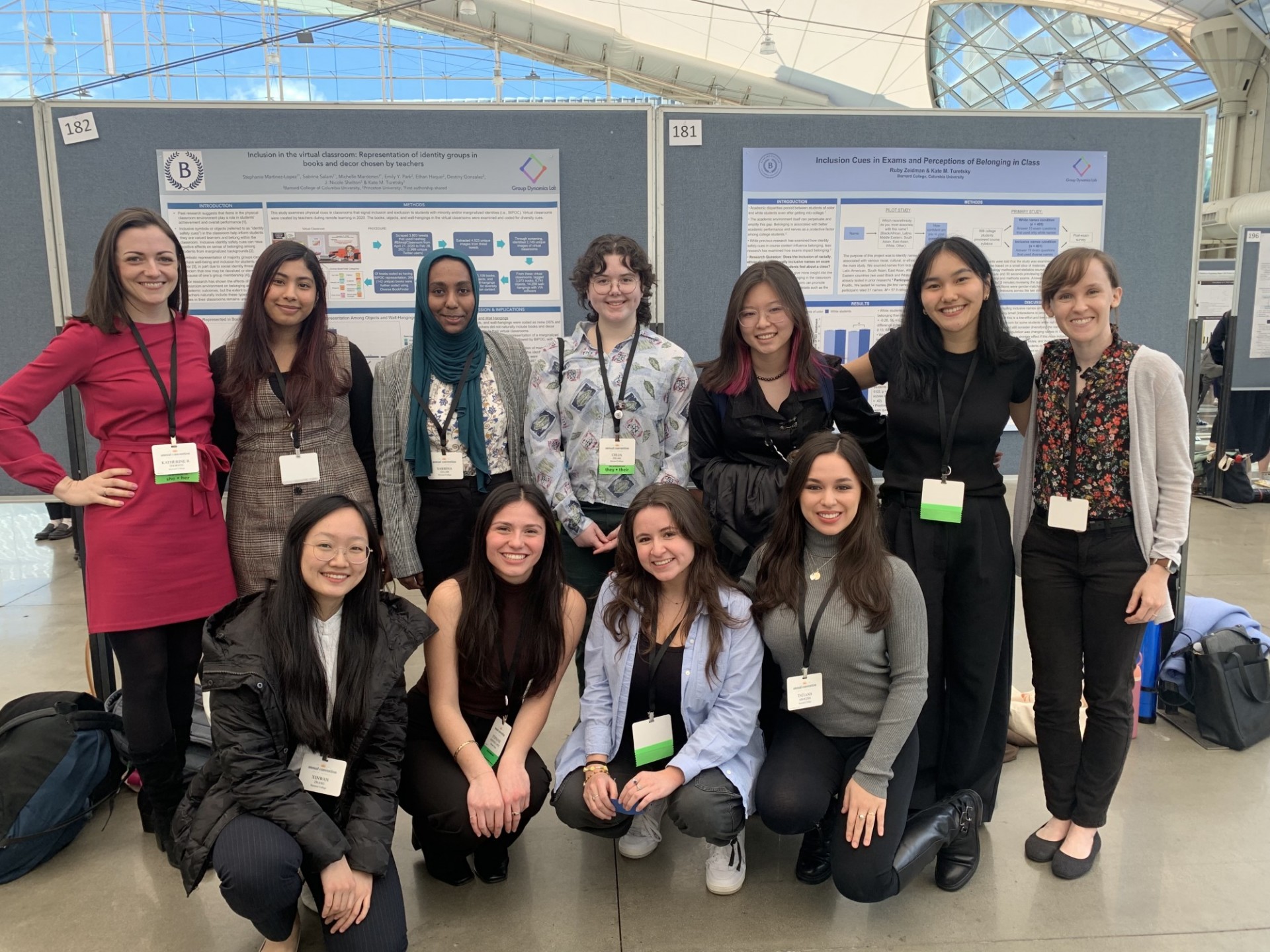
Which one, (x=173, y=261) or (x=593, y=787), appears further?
(x=173, y=261)

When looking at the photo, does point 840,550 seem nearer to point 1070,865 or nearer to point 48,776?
point 1070,865

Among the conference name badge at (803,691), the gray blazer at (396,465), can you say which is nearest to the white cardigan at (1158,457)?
the conference name badge at (803,691)

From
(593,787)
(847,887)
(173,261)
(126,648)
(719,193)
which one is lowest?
(847,887)

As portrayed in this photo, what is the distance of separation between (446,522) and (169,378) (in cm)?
77

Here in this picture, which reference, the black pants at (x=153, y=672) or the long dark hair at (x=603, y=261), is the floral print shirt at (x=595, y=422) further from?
the black pants at (x=153, y=672)

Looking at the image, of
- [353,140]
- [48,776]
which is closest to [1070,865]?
[48,776]

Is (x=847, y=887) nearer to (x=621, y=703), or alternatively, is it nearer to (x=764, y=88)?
(x=621, y=703)

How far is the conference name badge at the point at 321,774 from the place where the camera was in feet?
5.54

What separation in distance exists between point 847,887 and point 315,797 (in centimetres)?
119

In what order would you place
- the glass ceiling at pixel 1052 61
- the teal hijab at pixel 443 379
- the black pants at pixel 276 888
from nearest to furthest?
the black pants at pixel 276 888 < the teal hijab at pixel 443 379 < the glass ceiling at pixel 1052 61

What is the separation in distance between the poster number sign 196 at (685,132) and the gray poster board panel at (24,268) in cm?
211

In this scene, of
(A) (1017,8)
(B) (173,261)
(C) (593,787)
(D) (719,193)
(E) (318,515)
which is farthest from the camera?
(A) (1017,8)

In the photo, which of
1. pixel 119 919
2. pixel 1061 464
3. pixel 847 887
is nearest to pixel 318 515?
pixel 119 919

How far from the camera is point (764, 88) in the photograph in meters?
24.1
